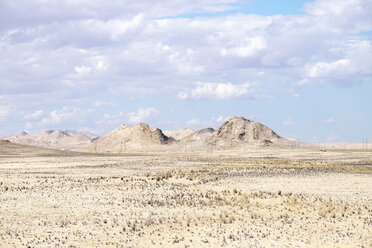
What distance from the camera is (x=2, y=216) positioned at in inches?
1102

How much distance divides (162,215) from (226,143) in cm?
16262

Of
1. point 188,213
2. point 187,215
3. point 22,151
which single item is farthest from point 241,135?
point 187,215

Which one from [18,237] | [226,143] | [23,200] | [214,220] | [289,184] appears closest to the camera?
[18,237]

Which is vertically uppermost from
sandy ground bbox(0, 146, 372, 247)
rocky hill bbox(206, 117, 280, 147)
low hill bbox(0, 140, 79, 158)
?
rocky hill bbox(206, 117, 280, 147)

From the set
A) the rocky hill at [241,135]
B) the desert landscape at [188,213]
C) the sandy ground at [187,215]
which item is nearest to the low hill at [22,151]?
the rocky hill at [241,135]

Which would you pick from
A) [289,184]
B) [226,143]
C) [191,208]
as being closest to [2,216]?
[191,208]

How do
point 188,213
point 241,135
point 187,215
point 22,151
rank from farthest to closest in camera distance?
1. point 241,135
2. point 22,151
3. point 188,213
4. point 187,215

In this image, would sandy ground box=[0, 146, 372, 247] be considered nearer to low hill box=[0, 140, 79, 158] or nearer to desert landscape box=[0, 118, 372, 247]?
desert landscape box=[0, 118, 372, 247]

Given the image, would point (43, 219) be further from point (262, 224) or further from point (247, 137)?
point (247, 137)

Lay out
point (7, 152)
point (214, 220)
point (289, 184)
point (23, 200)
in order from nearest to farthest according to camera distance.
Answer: point (214, 220) → point (23, 200) → point (289, 184) → point (7, 152)

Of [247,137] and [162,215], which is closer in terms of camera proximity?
[162,215]

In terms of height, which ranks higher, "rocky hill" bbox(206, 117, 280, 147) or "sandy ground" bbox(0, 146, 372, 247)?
"rocky hill" bbox(206, 117, 280, 147)

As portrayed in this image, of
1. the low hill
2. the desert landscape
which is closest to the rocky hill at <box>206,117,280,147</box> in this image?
the low hill

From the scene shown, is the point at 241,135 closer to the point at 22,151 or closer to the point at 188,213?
the point at 22,151
